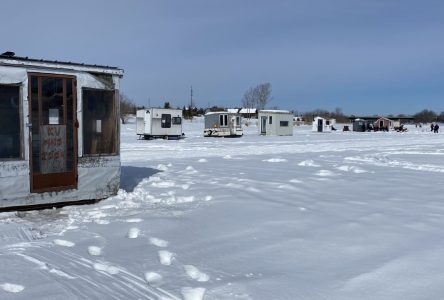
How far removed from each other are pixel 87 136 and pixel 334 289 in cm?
516

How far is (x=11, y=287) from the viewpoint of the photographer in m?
3.71

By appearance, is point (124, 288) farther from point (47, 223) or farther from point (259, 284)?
point (47, 223)

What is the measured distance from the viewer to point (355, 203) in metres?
6.96

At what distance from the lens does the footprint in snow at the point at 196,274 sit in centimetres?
395

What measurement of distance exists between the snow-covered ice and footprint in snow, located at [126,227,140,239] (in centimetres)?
3

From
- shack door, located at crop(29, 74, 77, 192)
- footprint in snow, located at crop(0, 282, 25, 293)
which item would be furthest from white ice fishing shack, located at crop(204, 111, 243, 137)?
footprint in snow, located at crop(0, 282, 25, 293)

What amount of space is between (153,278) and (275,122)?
3710cm

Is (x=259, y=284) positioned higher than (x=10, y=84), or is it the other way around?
(x=10, y=84)

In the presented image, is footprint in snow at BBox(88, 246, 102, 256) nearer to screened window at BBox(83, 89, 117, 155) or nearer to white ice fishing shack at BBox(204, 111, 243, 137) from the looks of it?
screened window at BBox(83, 89, 117, 155)

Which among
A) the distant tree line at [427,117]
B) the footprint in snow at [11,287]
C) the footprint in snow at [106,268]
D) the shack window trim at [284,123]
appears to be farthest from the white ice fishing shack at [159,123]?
the distant tree line at [427,117]

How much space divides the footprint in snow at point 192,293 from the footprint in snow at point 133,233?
176 cm

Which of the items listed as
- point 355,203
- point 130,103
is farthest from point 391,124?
point 355,203

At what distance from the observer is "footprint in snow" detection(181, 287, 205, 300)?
11.7 ft

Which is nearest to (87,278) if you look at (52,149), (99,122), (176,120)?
(52,149)
